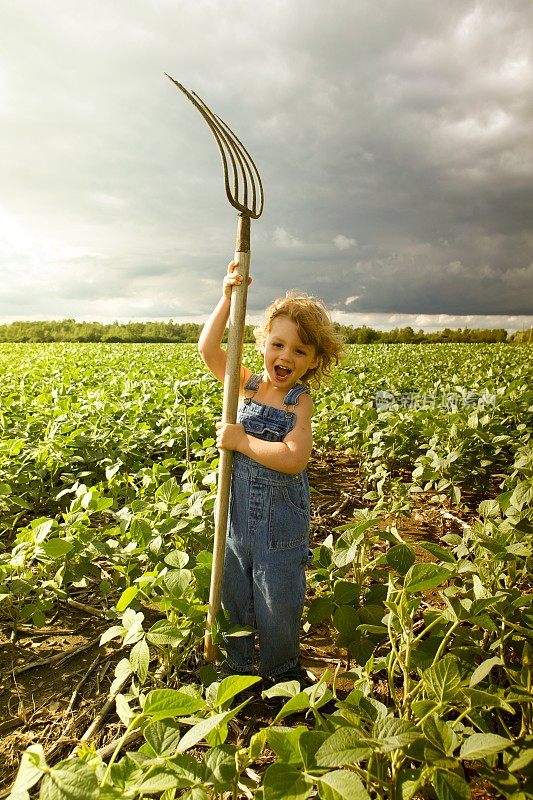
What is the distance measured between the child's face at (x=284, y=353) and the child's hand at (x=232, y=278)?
0.75 ft

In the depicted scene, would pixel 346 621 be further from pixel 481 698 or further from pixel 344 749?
pixel 344 749

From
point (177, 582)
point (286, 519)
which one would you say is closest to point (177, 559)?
point (177, 582)

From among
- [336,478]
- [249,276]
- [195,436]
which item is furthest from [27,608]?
[336,478]

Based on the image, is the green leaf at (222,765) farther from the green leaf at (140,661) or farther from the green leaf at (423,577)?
the green leaf at (423,577)

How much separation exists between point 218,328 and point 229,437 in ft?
1.38

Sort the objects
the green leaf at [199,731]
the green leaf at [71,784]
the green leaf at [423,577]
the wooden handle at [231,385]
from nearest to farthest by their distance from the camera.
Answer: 1. the green leaf at [71,784]
2. the green leaf at [199,731]
3. the green leaf at [423,577]
4. the wooden handle at [231,385]

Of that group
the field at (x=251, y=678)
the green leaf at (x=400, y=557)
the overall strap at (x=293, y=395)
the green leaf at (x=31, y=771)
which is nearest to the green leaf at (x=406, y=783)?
the field at (x=251, y=678)

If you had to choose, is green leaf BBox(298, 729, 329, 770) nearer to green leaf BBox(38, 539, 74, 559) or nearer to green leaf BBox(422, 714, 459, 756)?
green leaf BBox(422, 714, 459, 756)

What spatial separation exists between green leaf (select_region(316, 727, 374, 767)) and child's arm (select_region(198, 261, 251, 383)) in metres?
1.13

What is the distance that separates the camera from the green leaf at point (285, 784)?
1.01 m

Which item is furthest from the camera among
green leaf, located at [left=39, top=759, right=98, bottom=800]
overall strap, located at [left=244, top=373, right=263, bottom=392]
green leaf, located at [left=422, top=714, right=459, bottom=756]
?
overall strap, located at [left=244, top=373, right=263, bottom=392]

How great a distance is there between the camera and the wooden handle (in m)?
1.71

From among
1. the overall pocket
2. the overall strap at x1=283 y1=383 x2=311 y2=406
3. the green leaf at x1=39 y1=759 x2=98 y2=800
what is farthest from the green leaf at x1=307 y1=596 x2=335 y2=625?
the green leaf at x1=39 y1=759 x2=98 y2=800

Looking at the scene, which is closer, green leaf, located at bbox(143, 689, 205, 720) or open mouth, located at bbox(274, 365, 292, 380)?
green leaf, located at bbox(143, 689, 205, 720)
